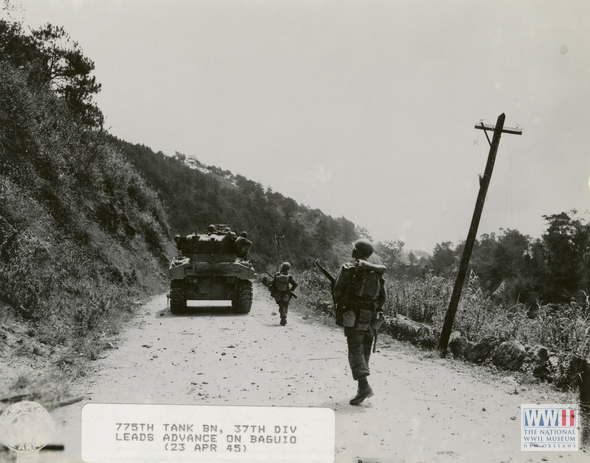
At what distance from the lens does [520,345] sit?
6.73 m

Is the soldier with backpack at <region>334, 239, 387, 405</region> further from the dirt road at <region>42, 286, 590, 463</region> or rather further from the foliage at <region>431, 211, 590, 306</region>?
the foliage at <region>431, 211, 590, 306</region>

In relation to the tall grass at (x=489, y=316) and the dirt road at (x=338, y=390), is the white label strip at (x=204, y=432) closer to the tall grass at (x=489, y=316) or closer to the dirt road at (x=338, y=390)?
the dirt road at (x=338, y=390)

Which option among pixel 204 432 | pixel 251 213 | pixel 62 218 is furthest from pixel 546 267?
pixel 204 432

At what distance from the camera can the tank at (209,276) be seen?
11953 millimetres

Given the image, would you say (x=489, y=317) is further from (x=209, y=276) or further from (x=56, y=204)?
(x=56, y=204)

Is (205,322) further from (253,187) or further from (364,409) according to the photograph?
(253,187)

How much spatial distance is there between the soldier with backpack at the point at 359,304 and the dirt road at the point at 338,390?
0.35 meters

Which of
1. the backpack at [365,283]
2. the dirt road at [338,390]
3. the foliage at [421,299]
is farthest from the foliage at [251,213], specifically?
the backpack at [365,283]

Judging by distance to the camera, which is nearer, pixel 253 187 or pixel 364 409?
pixel 364 409

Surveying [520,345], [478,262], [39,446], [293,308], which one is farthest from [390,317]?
[478,262]

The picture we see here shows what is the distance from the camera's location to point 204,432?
4582 mm

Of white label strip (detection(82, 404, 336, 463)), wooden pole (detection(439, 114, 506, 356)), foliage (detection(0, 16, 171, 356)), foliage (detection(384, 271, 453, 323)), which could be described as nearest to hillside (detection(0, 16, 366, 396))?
foliage (detection(0, 16, 171, 356))

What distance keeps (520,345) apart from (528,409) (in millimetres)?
2184

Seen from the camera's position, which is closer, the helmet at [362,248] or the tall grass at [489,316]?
the helmet at [362,248]
